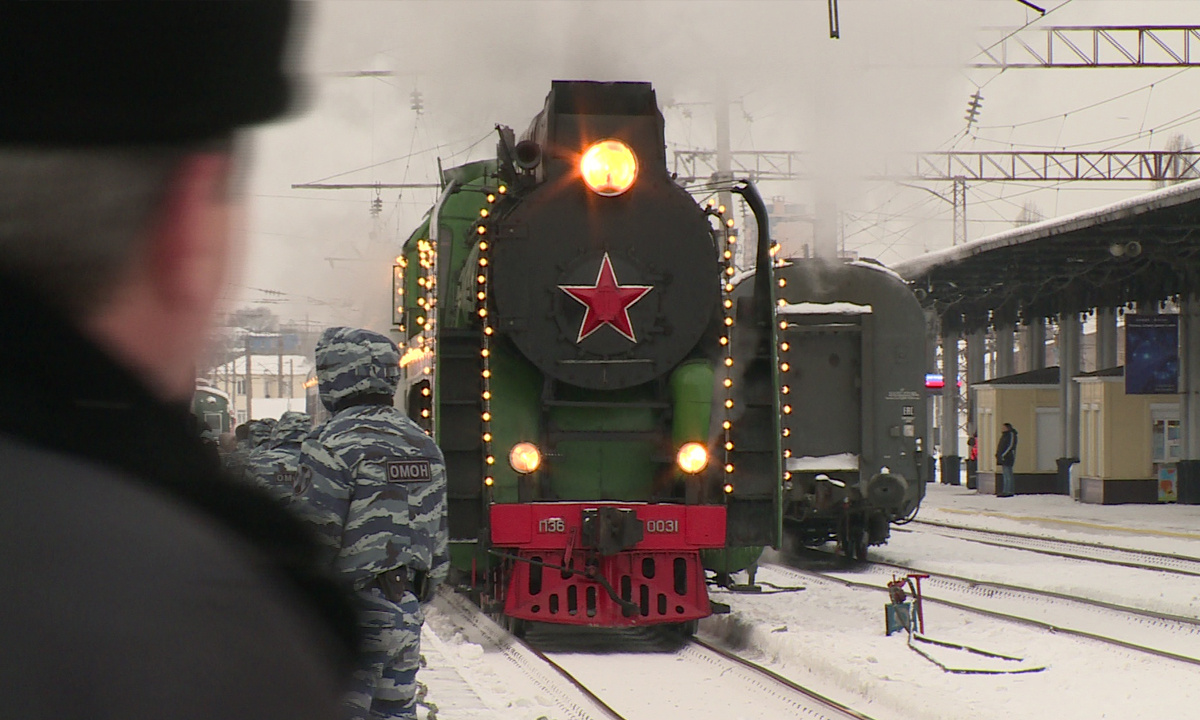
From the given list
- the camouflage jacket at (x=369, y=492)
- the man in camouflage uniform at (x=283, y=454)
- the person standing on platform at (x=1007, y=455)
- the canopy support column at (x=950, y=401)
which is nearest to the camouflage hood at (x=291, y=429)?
the man in camouflage uniform at (x=283, y=454)

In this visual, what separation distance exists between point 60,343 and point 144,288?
2.7 inches

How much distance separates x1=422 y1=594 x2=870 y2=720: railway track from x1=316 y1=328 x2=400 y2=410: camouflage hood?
3119 mm

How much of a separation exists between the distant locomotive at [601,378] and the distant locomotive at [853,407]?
5321 millimetres

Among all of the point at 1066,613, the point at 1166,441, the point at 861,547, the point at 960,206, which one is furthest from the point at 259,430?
the point at 960,206

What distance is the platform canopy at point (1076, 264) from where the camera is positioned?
71.3 ft

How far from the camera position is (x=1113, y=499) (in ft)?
88.7

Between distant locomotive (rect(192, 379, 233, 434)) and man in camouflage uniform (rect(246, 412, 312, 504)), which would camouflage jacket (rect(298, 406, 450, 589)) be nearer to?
man in camouflage uniform (rect(246, 412, 312, 504))

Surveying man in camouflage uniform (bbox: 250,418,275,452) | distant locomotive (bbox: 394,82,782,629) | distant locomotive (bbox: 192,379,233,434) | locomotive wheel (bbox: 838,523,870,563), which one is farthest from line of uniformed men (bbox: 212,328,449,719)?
locomotive wheel (bbox: 838,523,870,563)

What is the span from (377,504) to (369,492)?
0.16 feet

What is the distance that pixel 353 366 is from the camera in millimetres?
4859

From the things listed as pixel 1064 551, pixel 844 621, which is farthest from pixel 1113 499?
pixel 844 621

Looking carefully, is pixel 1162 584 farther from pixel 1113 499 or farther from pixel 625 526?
pixel 1113 499

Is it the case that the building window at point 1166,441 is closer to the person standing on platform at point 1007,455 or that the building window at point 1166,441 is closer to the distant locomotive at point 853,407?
the person standing on platform at point 1007,455

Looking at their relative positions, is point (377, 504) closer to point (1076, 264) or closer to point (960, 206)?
point (1076, 264)
